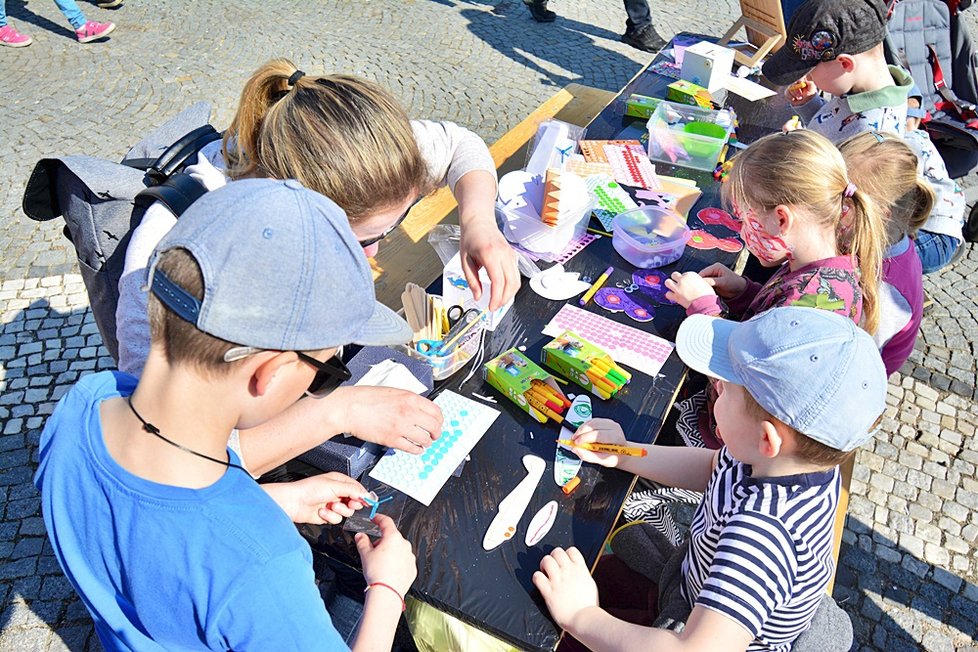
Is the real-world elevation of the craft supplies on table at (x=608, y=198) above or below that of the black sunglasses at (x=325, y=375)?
below

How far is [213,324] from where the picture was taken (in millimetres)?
999

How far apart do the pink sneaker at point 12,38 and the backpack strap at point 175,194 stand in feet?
18.0

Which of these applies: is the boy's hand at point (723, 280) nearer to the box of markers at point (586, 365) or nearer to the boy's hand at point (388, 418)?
the box of markers at point (586, 365)

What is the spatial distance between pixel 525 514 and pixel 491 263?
738mm

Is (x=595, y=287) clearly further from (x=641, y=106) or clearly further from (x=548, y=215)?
(x=641, y=106)

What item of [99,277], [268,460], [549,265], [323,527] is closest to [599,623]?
[323,527]

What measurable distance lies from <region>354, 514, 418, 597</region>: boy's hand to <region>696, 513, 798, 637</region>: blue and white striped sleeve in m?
0.62

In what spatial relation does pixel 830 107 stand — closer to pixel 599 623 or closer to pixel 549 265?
pixel 549 265

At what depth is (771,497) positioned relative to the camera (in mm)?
1464

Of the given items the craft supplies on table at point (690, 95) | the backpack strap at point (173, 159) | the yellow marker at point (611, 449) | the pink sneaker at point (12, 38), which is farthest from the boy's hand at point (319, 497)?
the pink sneaker at point (12, 38)

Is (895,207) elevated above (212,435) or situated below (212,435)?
below

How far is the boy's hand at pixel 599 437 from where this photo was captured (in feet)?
5.69

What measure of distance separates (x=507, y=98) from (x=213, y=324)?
487cm

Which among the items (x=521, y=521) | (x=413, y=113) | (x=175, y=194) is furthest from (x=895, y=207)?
(x=413, y=113)
